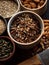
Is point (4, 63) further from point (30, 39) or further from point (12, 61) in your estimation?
point (30, 39)

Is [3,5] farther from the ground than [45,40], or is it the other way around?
[3,5]

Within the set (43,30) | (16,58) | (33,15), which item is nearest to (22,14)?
(33,15)

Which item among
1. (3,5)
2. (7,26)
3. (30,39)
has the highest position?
(3,5)

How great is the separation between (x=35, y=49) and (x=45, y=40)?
3.4 inches

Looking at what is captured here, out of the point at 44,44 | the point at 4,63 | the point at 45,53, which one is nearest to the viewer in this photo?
the point at 45,53

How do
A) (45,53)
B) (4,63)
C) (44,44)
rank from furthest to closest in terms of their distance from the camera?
(44,44) → (4,63) → (45,53)

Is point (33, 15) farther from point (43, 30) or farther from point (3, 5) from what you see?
point (3, 5)

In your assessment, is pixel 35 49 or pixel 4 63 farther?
pixel 35 49

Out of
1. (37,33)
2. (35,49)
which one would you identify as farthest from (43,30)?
(35,49)

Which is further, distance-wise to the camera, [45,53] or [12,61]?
[12,61]

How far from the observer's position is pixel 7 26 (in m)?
1.58

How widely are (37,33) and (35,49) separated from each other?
12 cm

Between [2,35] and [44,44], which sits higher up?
[2,35]

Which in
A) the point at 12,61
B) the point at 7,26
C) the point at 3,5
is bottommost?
the point at 12,61
